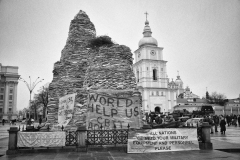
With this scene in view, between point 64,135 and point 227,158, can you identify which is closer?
point 227,158

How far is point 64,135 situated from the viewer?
35.2ft

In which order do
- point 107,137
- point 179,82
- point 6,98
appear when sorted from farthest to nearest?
point 179,82
point 6,98
point 107,137

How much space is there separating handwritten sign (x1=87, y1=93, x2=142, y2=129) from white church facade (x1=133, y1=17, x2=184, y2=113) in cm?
6095

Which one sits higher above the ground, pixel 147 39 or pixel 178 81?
pixel 147 39

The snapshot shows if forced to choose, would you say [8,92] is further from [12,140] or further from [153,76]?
[12,140]

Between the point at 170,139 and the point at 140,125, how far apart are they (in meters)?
2.85

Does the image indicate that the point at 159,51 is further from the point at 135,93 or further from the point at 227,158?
the point at 227,158

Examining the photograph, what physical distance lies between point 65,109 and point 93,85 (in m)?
3.03

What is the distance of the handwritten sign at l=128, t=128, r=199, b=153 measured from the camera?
10.5 m

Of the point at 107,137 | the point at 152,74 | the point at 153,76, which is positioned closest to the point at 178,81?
the point at 153,76

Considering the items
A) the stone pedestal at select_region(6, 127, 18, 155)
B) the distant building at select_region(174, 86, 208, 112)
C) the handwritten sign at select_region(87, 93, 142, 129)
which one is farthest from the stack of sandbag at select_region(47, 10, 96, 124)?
the distant building at select_region(174, 86, 208, 112)

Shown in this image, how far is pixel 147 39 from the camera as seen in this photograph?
255ft

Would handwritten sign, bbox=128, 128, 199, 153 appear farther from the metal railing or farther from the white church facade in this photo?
the white church facade

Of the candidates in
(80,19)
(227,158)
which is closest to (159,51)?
(80,19)
